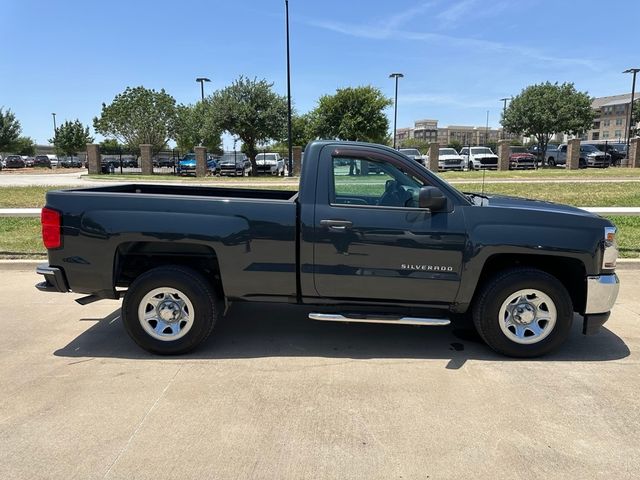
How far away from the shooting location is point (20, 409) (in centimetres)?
351

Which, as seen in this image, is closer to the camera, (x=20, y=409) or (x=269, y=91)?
(x=20, y=409)

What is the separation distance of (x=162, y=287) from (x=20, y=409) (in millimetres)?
1348

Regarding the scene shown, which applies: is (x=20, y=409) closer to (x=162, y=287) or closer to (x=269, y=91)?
(x=162, y=287)

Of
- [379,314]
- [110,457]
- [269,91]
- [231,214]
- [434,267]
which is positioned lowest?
[110,457]

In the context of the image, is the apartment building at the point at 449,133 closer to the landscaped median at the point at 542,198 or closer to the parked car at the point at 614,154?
the parked car at the point at 614,154

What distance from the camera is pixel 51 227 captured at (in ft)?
14.1

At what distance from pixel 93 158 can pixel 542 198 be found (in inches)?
1261

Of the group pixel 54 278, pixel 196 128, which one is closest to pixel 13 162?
pixel 196 128

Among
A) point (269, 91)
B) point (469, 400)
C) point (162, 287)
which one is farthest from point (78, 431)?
point (269, 91)

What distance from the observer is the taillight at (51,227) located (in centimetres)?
430

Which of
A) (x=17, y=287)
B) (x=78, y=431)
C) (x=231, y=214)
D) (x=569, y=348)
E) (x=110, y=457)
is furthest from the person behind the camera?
(x=17, y=287)

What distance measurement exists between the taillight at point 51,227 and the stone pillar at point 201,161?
29.6 metres

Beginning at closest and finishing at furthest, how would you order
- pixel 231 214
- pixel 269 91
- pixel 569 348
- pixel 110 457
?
1. pixel 110 457
2. pixel 231 214
3. pixel 569 348
4. pixel 269 91

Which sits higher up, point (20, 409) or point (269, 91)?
point (269, 91)
